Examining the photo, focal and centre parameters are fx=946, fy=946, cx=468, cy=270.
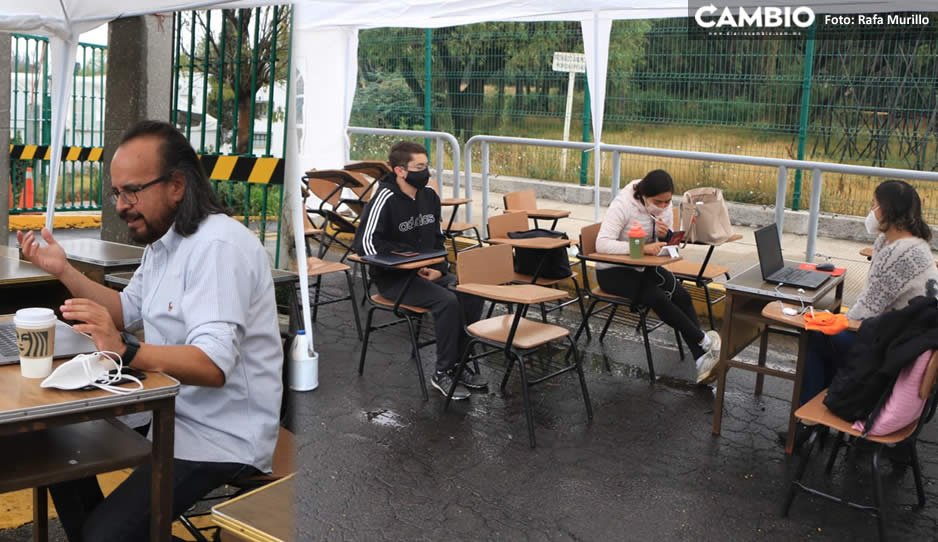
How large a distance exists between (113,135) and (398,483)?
3489mm

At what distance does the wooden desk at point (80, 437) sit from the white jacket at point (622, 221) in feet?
12.5

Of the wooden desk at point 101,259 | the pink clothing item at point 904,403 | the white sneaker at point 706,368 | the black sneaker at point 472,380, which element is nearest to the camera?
the pink clothing item at point 904,403

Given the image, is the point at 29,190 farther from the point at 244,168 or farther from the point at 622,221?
the point at 622,221

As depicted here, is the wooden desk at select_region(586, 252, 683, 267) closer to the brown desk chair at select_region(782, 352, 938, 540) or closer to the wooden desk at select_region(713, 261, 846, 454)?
the wooden desk at select_region(713, 261, 846, 454)

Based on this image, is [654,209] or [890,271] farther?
[654,209]

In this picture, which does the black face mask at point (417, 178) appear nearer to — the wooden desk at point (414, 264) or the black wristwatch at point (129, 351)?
the wooden desk at point (414, 264)

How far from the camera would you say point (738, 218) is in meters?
8.78

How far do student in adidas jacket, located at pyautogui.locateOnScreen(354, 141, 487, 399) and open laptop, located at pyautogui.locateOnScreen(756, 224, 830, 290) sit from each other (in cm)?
163

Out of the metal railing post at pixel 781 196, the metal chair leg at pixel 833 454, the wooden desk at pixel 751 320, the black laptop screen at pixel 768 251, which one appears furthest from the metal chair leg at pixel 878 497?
the metal railing post at pixel 781 196

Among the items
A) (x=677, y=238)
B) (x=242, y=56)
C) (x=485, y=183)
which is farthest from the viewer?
(x=485, y=183)

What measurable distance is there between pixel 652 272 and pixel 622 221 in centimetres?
38

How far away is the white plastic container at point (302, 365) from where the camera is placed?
5.29 meters

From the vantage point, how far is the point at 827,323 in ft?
13.8

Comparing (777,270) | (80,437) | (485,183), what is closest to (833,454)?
(777,270)
